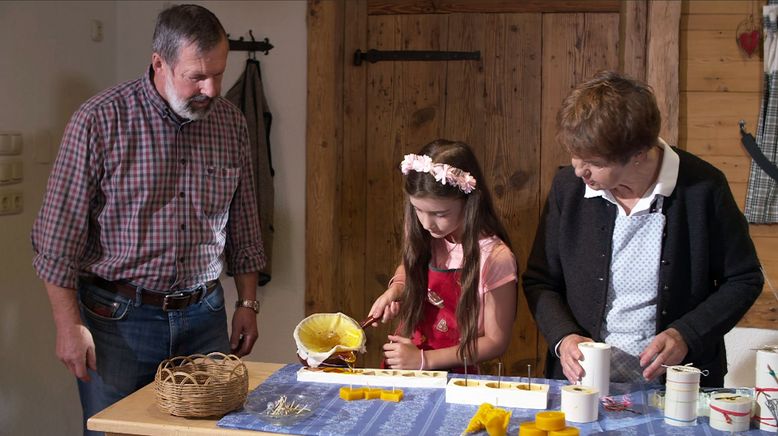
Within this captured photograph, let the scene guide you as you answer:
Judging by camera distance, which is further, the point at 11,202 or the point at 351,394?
the point at 11,202

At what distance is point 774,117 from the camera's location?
326 cm

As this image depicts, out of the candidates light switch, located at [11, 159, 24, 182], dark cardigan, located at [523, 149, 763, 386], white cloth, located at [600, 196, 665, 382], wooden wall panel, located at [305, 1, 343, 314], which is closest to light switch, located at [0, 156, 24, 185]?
light switch, located at [11, 159, 24, 182]

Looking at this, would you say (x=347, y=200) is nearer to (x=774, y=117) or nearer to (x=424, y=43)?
(x=424, y=43)

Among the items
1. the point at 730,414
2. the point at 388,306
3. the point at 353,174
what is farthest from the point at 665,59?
the point at 730,414

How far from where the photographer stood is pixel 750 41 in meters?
3.28

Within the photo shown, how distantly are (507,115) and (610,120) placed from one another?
1.87 metres

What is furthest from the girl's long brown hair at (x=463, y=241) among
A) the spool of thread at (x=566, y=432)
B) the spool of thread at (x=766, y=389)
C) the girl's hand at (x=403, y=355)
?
the spool of thread at (x=766, y=389)

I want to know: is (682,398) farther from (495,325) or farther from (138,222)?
(138,222)

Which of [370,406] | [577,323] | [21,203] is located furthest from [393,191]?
[370,406]

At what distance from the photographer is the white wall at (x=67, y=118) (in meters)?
3.04

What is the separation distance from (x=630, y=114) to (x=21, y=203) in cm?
214

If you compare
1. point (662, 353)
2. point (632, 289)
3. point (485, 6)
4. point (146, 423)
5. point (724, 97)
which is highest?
point (485, 6)

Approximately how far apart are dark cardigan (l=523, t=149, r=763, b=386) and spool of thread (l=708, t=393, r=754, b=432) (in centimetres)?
22

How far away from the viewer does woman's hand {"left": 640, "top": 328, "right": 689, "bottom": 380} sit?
2012 mm
